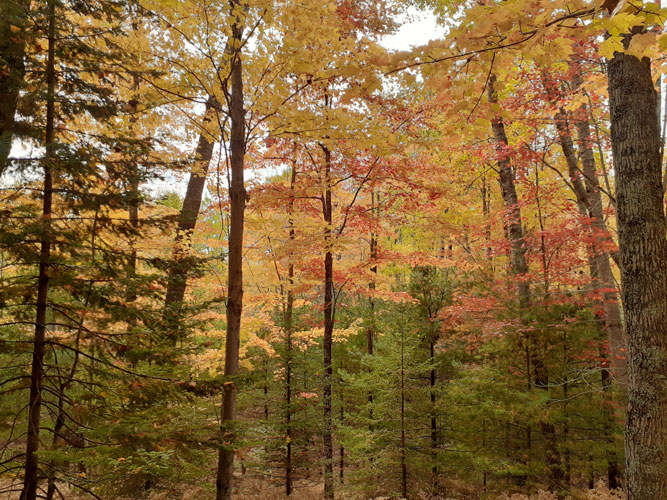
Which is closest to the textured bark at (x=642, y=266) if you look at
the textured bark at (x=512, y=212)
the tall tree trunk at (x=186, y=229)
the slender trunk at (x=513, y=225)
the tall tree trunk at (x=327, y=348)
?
the tall tree trunk at (x=186, y=229)

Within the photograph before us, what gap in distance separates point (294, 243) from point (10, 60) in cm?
441

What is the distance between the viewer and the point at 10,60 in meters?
3.44

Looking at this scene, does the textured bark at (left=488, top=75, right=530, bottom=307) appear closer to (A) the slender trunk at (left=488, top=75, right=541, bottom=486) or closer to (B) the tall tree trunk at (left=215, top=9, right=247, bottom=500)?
(A) the slender trunk at (left=488, top=75, right=541, bottom=486)

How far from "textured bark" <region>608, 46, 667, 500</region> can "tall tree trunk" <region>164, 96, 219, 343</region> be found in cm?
385

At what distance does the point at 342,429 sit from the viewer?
7520 mm

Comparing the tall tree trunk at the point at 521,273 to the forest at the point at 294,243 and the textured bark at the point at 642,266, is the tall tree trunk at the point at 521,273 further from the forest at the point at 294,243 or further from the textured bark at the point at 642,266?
the textured bark at the point at 642,266

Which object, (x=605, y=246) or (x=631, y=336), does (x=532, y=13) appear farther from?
(x=605, y=246)

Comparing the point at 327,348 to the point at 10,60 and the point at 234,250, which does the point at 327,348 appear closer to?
the point at 234,250

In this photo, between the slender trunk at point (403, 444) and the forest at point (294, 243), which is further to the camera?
the slender trunk at point (403, 444)

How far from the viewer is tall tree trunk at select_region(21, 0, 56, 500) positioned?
122 inches

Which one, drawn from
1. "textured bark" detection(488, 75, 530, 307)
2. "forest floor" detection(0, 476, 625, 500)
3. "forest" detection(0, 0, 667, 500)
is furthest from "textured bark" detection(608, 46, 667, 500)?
"forest floor" detection(0, 476, 625, 500)

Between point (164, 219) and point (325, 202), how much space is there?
4798mm

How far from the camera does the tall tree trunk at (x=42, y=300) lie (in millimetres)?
3092

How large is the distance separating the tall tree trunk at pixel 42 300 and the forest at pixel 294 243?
23 millimetres
